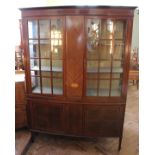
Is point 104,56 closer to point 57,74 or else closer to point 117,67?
point 117,67

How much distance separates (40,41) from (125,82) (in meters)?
1.18

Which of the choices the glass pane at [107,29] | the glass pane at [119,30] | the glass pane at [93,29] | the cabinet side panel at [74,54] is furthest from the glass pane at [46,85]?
the glass pane at [119,30]

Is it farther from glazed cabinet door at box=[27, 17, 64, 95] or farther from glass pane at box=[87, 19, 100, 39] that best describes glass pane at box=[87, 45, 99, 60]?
glazed cabinet door at box=[27, 17, 64, 95]

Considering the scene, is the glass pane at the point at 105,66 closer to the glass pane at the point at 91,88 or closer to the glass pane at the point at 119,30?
the glass pane at the point at 91,88

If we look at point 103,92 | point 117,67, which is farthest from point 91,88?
point 117,67

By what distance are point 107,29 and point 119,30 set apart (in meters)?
0.14

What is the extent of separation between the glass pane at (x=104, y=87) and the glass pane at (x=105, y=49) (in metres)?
0.31

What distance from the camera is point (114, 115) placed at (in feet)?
7.04

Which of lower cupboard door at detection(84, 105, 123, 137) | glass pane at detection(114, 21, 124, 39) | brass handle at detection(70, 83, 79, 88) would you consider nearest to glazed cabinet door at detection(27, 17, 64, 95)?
brass handle at detection(70, 83, 79, 88)

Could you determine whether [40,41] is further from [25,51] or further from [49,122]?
[49,122]

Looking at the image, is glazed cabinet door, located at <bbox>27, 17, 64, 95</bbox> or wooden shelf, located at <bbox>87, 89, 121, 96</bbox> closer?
glazed cabinet door, located at <bbox>27, 17, 64, 95</bbox>

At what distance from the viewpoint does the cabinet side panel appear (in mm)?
1915

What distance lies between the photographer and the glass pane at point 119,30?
76.5 inches
